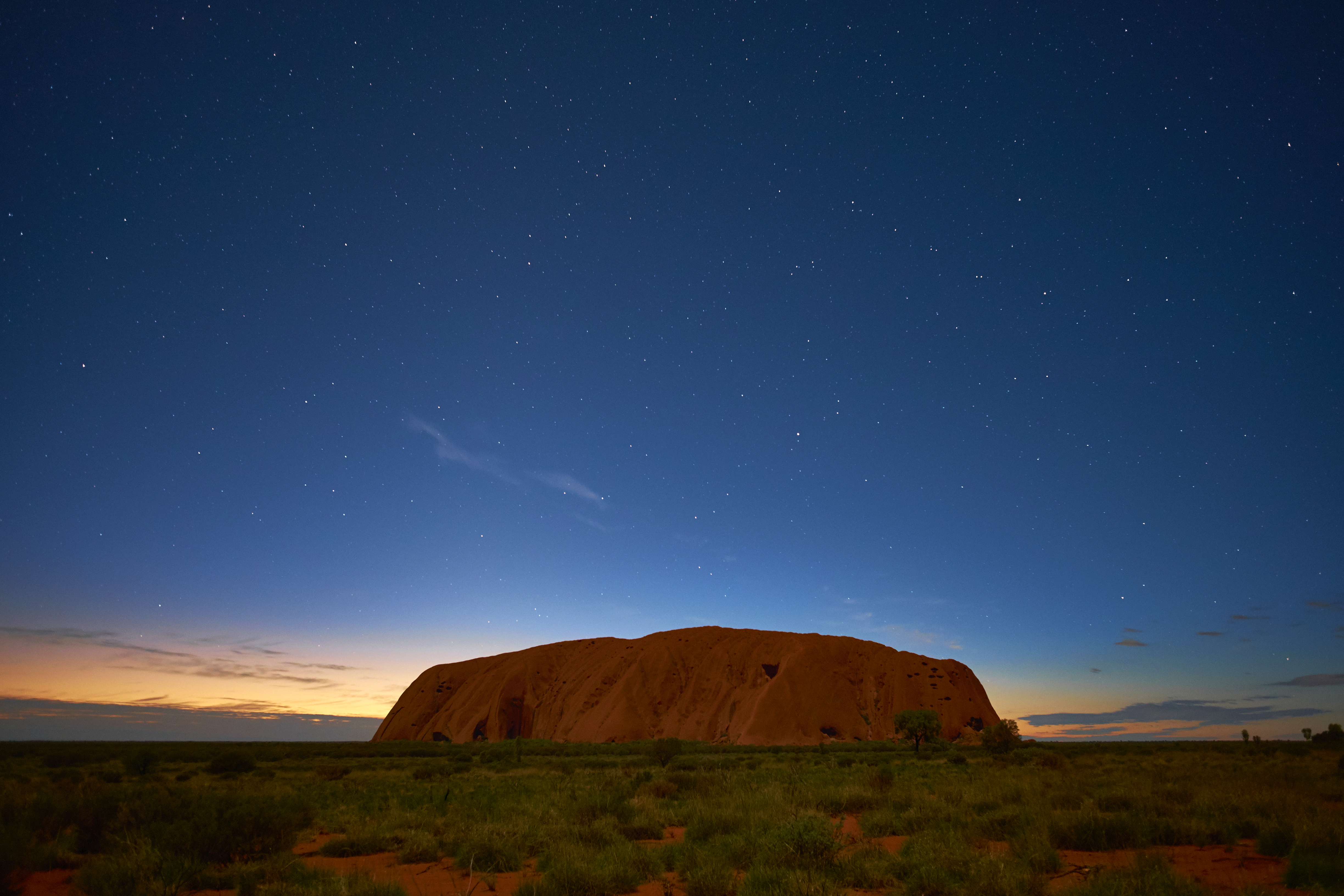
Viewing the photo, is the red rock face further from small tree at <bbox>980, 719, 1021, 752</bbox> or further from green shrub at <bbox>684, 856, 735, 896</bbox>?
green shrub at <bbox>684, 856, 735, 896</bbox>

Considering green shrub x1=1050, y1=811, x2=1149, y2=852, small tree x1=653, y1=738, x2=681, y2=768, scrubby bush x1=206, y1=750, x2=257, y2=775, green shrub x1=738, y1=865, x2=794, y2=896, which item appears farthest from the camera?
small tree x1=653, y1=738, x2=681, y2=768

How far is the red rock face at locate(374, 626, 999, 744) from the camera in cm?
8188

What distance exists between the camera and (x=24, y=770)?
3731 cm

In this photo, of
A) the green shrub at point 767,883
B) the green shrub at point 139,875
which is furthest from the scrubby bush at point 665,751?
the green shrub at point 767,883

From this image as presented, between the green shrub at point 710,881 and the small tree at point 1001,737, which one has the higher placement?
the green shrub at point 710,881

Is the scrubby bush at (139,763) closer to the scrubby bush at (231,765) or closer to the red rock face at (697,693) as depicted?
the scrubby bush at (231,765)

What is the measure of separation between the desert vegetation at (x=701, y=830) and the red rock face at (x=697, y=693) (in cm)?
5907

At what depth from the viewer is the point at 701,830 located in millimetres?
12758

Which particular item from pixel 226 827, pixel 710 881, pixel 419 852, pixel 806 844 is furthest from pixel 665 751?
pixel 710 881

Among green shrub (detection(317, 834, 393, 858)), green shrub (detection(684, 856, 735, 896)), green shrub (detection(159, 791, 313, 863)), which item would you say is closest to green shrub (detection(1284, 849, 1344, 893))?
green shrub (detection(684, 856, 735, 896))

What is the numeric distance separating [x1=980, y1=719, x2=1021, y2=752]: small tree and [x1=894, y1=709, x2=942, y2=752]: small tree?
30.3 ft

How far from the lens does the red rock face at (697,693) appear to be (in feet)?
269

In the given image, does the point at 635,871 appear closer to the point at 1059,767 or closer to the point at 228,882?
the point at 228,882

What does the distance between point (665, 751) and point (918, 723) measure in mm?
31024
